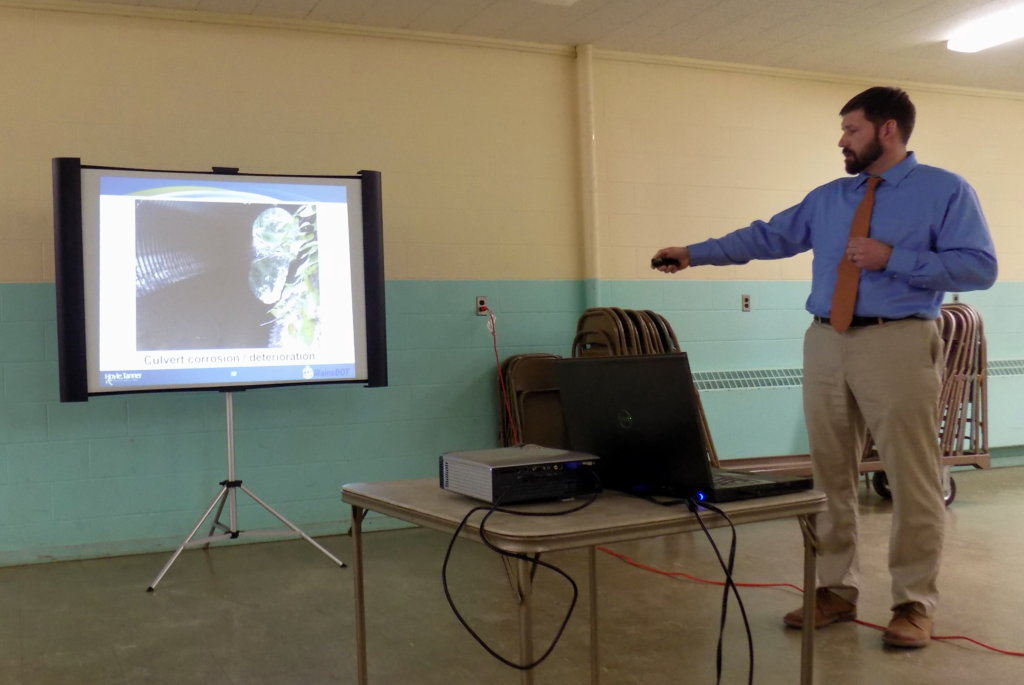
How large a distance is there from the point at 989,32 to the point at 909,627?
156 inches

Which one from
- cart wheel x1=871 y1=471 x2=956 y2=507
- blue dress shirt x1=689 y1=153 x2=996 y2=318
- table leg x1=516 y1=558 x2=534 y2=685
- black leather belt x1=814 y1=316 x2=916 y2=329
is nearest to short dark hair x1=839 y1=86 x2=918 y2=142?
blue dress shirt x1=689 y1=153 x2=996 y2=318

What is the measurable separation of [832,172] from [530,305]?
7.61 feet

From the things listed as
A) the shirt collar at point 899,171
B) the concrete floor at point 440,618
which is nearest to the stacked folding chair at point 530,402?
the concrete floor at point 440,618

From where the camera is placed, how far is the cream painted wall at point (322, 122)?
4.28 m

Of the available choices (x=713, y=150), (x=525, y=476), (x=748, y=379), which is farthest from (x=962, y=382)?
(x=525, y=476)

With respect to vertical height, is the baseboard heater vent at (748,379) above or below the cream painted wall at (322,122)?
below

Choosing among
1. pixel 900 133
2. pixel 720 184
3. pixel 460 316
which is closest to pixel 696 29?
pixel 720 184

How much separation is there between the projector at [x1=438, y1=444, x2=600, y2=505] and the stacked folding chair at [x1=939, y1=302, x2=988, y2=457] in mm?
4228

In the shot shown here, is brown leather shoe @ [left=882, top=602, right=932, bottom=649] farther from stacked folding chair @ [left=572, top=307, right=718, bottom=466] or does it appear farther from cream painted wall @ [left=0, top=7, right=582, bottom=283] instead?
cream painted wall @ [left=0, top=7, right=582, bottom=283]

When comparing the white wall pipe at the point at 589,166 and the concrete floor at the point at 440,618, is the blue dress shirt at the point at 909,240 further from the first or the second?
the white wall pipe at the point at 589,166

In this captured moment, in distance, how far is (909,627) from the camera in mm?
2787

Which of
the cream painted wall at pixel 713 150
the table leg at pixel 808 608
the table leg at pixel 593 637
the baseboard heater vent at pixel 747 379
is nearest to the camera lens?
the table leg at pixel 808 608

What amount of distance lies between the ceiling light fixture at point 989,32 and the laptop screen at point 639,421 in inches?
173

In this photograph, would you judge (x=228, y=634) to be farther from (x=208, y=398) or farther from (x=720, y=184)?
(x=720, y=184)
